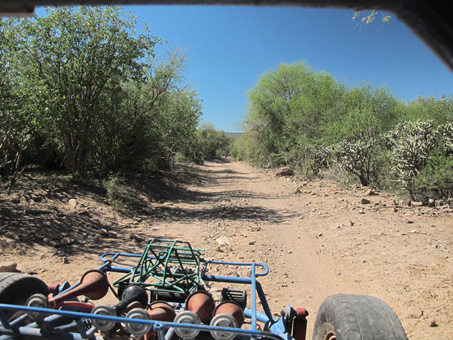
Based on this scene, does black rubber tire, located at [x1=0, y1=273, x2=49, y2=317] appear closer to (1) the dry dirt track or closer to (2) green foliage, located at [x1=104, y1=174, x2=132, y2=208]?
(1) the dry dirt track

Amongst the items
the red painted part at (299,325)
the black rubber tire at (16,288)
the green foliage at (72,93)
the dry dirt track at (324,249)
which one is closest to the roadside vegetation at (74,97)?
the green foliage at (72,93)

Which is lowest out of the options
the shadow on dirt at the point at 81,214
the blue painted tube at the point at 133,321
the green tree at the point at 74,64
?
the shadow on dirt at the point at 81,214

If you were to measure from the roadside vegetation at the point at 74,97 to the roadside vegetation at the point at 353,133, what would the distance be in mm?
9844

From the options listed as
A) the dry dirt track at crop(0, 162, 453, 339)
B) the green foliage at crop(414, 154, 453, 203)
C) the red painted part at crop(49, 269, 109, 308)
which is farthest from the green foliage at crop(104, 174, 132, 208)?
the green foliage at crop(414, 154, 453, 203)

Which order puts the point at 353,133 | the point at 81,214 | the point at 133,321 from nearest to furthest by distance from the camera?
the point at 133,321 → the point at 81,214 → the point at 353,133

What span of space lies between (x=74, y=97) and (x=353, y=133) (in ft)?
40.4

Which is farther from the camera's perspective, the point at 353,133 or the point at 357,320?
the point at 353,133

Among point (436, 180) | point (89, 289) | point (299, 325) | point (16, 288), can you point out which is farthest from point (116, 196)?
point (436, 180)

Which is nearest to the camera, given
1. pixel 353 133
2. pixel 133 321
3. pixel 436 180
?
pixel 133 321

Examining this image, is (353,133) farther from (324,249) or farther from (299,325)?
(299,325)

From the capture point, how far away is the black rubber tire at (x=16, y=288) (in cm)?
280

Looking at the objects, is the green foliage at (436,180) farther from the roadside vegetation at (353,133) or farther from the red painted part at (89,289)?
the red painted part at (89,289)

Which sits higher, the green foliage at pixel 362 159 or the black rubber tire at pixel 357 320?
the green foliage at pixel 362 159

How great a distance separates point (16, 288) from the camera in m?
2.89
